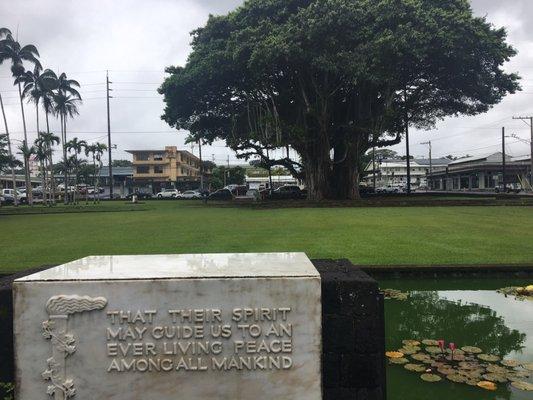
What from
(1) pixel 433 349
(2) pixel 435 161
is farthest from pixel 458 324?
(2) pixel 435 161

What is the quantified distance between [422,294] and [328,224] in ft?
28.3

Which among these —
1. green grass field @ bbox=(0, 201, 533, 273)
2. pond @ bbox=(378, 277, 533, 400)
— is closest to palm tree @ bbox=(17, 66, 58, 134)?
green grass field @ bbox=(0, 201, 533, 273)

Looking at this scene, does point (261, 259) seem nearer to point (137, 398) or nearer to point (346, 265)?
point (346, 265)

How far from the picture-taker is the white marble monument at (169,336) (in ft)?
10.9

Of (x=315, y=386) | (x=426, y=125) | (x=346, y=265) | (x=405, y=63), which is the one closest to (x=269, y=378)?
(x=315, y=386)

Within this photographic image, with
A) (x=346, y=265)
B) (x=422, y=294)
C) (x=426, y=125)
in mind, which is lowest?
(x=422, y=294)

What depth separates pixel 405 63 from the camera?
92.0 ft

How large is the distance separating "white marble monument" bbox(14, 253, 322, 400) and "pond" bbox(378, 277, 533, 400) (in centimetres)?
132

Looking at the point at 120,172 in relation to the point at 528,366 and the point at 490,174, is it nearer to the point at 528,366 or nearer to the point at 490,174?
the point at 490,174

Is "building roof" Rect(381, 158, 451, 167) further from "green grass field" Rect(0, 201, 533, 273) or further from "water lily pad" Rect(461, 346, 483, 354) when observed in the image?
"water lily pad" Rect(461, 346, 483, 354)

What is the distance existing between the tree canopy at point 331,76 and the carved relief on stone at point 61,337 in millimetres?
22412

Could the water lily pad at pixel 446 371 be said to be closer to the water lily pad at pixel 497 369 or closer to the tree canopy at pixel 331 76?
the water lily pad at pixel 497 369

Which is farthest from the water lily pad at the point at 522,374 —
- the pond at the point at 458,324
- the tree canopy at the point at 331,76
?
the tree canopy at the point at 331,76

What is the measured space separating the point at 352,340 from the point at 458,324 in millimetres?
3115
